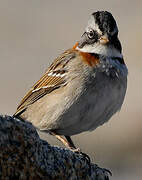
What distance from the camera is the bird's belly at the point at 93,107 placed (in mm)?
8195

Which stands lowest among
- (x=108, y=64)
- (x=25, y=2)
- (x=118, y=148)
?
(x=118, y=148)

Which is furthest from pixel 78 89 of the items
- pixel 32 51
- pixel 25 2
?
pixel 25 2

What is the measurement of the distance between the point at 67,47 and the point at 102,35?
8.46 m

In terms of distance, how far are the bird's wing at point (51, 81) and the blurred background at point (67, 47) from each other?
201cm

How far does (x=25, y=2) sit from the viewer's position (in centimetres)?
2011

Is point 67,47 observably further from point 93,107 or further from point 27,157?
point 27,157

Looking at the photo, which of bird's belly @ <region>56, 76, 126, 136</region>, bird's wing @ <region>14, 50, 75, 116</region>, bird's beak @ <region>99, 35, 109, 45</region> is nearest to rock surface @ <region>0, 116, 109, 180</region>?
bird's belly @ <region>56, 76, 126, 136</region>

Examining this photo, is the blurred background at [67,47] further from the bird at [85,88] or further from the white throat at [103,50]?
the white throat at [103,50]

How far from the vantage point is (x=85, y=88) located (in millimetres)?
8242

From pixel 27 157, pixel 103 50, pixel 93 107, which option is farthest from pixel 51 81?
pixel 27 157

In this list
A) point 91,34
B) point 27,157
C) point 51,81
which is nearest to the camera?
point 27,157

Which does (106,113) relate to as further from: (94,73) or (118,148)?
(118,148)

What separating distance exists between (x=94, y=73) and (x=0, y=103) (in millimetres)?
5906

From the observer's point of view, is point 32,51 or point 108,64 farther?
point 32,51
